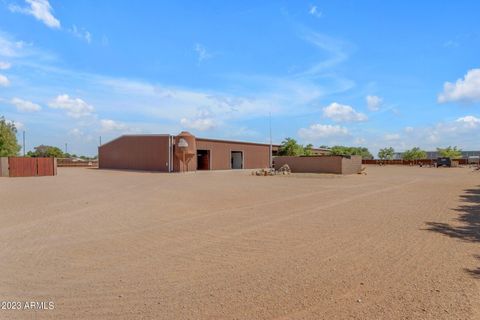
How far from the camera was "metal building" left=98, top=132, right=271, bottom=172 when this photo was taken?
40.1 meters

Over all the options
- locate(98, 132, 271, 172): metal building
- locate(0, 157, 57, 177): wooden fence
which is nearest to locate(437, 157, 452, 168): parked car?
locate(98, 132, 271, 172): metal building

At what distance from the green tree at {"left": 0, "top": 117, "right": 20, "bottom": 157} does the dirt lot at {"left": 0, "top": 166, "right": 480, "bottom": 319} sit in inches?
1487

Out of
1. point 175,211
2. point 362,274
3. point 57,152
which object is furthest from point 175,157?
point 57,152

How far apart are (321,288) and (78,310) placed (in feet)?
9.98

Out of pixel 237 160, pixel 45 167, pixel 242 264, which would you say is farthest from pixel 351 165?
pixel 242 264

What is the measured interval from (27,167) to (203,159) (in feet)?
66.9

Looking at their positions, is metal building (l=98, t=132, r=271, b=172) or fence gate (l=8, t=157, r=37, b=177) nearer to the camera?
fence gate (l=8, t=157, r=37, b=177)

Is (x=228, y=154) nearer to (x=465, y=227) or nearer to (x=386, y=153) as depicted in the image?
(x=465, y=227)

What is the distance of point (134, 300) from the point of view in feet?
14.5

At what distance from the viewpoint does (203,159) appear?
4688cm

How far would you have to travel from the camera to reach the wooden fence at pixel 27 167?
32.0m

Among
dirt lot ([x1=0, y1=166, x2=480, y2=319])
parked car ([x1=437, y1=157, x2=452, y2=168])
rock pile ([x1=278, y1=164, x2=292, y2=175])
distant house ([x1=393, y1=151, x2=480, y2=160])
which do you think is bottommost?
dirt lot ([x1=0, y1=166, x2=480, y2=319])

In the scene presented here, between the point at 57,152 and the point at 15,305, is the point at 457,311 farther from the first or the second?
the point at 57,152

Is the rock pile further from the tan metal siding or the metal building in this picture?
the metal building
